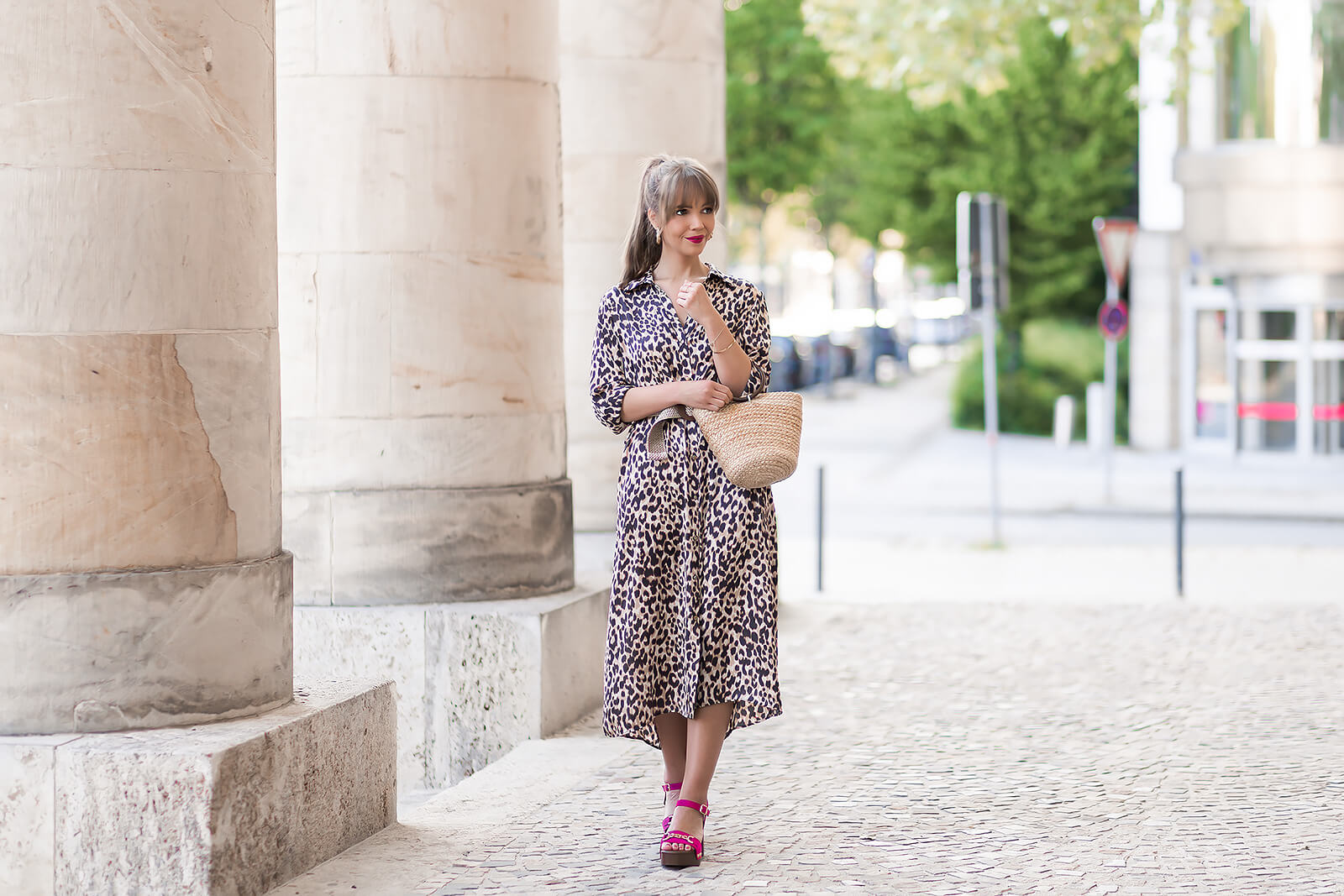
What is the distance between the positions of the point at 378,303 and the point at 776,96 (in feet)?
117

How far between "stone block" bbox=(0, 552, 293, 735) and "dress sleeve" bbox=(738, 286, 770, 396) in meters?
1.52

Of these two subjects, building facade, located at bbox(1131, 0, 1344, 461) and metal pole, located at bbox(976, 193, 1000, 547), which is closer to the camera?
metal pole, located at bbox(976, 193, 1000, 547)

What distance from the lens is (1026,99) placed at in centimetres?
3131

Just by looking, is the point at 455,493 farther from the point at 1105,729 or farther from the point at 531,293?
the point at 1105,729

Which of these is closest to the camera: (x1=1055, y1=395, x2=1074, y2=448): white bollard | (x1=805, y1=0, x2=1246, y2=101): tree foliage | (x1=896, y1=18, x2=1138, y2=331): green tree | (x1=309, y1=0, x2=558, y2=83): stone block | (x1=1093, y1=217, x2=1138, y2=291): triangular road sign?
(x1=309, y1=0, x2=558, y2=83): stone block

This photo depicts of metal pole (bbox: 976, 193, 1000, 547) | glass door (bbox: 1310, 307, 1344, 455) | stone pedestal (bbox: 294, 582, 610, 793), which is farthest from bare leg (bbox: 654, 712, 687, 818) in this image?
glass door (bbox: 1310, 307, 1344, 455)

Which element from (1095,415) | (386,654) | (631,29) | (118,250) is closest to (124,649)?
(118,250)

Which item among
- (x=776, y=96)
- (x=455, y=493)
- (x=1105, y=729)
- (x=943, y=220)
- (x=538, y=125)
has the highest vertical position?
(x=776, y=96)

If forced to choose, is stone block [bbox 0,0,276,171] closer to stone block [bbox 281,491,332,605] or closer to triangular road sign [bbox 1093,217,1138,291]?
stone block [bbox 281,491,332,605]

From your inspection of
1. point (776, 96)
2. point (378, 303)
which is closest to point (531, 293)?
point (378, 303)

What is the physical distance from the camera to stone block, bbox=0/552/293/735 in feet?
15.9

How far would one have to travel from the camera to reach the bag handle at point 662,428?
5453 mm

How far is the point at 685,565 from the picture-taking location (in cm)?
545

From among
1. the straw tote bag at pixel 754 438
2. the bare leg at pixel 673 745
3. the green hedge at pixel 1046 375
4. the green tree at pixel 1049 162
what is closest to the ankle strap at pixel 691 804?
the bare leg at pixel 673 745
